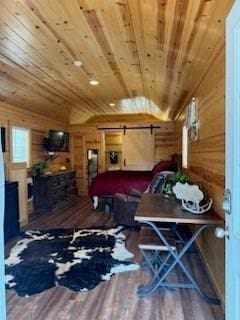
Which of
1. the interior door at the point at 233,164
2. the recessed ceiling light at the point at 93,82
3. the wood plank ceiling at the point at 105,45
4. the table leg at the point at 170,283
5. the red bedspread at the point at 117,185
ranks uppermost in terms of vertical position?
the recessed ceiling light at the point at 93,82

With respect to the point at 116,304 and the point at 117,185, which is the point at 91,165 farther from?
the point at 116,304

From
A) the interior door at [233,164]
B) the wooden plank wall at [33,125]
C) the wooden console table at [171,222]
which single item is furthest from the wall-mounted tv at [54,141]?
the interior door at [233,164]

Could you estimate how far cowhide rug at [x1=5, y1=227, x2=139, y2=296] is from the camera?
280 cm

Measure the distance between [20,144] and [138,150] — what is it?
11.9 ft

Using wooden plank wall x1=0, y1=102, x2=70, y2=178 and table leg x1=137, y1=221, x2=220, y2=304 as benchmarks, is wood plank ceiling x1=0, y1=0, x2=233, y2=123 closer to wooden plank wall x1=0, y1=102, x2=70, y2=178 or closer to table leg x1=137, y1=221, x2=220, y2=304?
wooden plank wall x1=0, y1=102, x2=70, y2=178

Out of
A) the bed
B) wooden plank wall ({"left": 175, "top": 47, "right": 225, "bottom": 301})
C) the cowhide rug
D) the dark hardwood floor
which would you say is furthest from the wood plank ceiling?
the cowhide rug

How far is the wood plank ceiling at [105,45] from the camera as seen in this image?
212 centimetres

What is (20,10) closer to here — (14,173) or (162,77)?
(162,77)

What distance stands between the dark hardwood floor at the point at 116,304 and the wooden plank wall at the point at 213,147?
0.25 meters

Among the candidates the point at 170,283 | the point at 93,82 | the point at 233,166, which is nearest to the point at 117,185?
the point at 93,82

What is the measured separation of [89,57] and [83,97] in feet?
8.56

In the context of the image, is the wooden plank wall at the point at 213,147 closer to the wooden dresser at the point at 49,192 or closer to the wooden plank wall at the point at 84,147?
the wooden dresser at the point at 49,192

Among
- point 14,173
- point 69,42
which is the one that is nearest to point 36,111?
point 14,173

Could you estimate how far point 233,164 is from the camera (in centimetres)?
136
